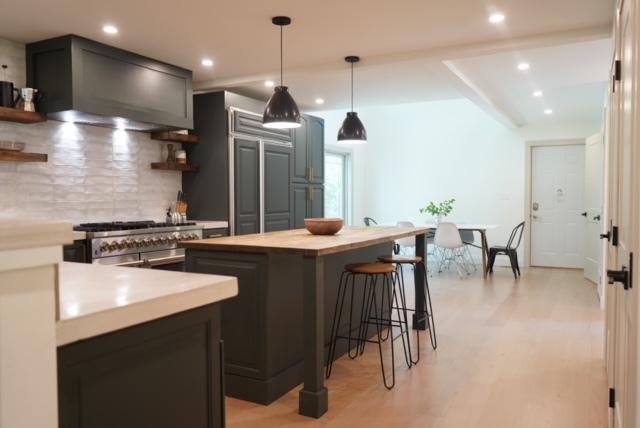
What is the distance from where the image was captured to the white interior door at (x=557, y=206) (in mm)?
8297

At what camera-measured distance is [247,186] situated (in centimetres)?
526

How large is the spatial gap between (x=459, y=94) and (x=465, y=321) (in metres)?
2.64

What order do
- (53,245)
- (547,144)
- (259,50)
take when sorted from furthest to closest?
(547,144)
(259,50)
(53,245)

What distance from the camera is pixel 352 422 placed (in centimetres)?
261

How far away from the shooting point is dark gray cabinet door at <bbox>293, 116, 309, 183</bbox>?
606 centimetres

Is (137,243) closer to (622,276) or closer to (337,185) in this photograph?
(622,276)

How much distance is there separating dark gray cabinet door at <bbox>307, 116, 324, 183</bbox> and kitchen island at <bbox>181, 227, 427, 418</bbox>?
133 inches

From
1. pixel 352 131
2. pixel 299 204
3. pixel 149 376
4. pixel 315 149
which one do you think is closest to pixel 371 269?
pixel 352 131

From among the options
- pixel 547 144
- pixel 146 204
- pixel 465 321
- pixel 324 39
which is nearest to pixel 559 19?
pixel 324 39

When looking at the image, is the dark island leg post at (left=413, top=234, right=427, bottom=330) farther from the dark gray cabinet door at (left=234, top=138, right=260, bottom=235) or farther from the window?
the window

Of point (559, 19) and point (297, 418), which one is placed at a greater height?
point (559, 19)

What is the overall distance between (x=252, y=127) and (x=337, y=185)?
382cm

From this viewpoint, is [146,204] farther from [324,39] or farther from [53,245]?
[53,245]

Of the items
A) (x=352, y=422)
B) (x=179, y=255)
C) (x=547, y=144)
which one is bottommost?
(x=352, y=422)
